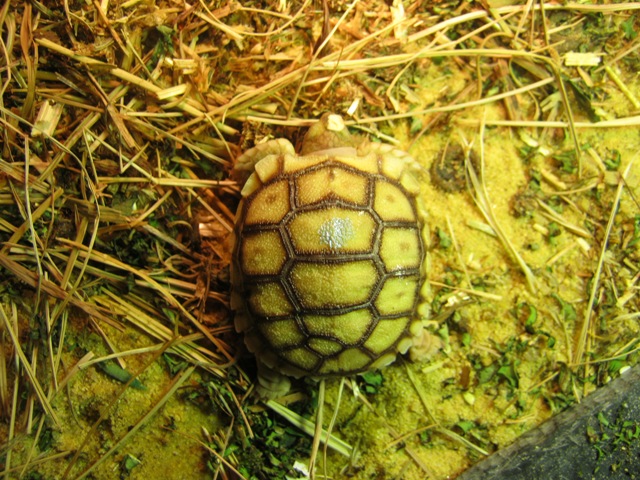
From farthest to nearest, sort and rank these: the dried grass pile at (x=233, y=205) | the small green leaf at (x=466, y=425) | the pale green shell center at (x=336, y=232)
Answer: the small green leaf at (x=466, y=425)
the dried grass pile at (x=233, y=205)
the pale green shell center at (x=336, y=232)

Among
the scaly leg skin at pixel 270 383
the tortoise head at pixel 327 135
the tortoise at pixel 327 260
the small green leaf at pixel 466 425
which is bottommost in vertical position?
the small green leaf at pixel 466 425

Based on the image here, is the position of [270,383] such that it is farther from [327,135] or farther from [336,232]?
[327,135]

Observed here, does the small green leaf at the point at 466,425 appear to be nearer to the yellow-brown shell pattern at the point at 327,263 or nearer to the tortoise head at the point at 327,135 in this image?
the yellow-brown shell pattern at the point at 327,263

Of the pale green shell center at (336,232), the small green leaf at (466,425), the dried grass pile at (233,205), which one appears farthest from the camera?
the small green leaf at (466,425)

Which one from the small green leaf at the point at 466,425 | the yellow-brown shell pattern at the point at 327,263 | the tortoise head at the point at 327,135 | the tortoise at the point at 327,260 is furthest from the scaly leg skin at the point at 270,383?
the tortoise head at the point at 327,135

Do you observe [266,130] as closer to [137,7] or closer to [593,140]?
[137,7]

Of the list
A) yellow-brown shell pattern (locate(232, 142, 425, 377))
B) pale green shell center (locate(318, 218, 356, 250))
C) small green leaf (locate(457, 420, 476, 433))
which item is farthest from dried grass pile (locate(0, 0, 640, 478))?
pale green shell center (locate(318, 218, 356, 250))

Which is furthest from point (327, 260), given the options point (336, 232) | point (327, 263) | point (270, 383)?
point (270, 383)

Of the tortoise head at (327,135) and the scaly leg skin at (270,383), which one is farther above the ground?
the tortoise head at (327,135)
